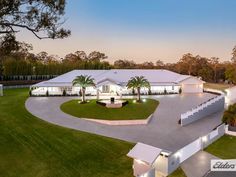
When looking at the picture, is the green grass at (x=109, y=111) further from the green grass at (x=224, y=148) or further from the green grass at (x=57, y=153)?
the green grass at (x=224, y=148)

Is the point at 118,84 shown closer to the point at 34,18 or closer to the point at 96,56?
the point at 34,18

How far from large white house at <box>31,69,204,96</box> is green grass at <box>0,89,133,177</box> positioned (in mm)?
17694

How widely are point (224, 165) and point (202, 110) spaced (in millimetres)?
12855

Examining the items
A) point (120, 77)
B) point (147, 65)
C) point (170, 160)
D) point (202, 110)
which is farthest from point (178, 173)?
point (147, 65)

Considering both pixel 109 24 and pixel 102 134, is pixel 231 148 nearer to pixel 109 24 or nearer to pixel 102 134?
pixel 102 134

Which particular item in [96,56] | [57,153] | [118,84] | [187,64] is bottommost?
[57,153]

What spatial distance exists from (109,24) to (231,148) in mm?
30168

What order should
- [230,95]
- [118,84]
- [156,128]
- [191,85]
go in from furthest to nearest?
1. [191,85]
2. [118,84]
3. [230,95]
4. [156,128]

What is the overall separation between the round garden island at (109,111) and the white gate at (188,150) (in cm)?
867

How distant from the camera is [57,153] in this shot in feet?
50.9

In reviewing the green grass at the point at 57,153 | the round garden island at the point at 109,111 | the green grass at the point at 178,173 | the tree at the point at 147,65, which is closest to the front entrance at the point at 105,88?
the round garden island at the point at 109,111

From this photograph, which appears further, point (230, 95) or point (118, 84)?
point (118, 84)

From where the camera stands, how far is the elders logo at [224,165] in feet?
39.7

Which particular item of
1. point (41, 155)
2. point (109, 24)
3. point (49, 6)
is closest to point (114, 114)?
point (41, 155)
